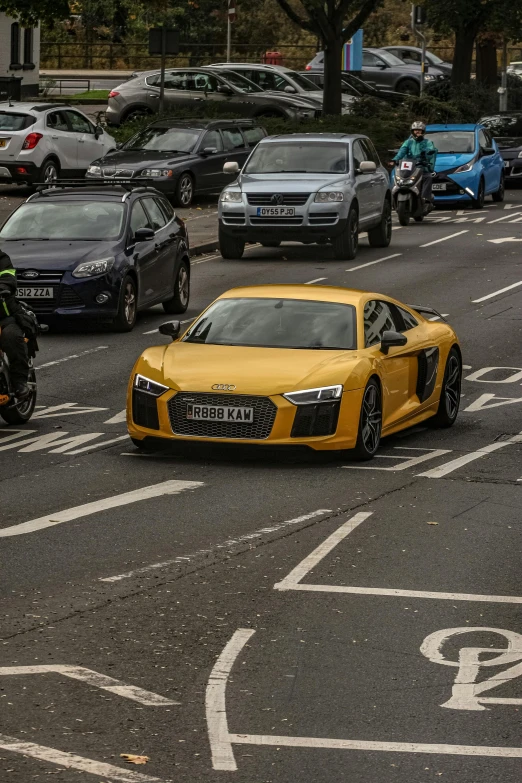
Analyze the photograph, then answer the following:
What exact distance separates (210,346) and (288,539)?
12.1 ft

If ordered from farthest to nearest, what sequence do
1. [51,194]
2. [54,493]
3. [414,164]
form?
[414,164], [51,194], [54,493]

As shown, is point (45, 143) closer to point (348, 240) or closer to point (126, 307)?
point (348, 240)

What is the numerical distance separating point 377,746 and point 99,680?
1.33 metres

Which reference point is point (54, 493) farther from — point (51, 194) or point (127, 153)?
point (127, 153)

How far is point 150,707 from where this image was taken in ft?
22.4

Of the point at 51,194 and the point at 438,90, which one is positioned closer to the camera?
the point at 51,194

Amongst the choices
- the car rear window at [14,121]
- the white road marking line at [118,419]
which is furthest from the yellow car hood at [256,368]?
the car rear window at [14,121]

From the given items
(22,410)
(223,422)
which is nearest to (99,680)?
(223,422)

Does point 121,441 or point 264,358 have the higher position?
point 264,358

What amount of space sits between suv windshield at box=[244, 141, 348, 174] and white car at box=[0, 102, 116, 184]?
24.0 feet

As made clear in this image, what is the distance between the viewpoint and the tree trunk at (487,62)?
198ft

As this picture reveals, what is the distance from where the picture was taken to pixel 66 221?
69.8 ft

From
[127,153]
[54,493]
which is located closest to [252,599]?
[54,493]

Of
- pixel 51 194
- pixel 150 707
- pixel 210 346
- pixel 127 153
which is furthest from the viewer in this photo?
pixel 127 153
